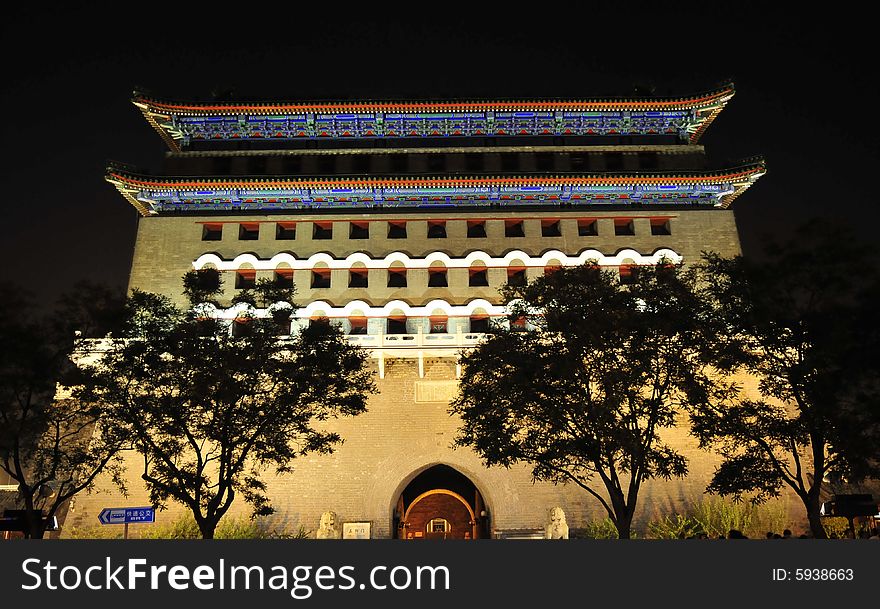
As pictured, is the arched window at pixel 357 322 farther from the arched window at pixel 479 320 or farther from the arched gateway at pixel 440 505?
the arched gateway at pixel 440 505

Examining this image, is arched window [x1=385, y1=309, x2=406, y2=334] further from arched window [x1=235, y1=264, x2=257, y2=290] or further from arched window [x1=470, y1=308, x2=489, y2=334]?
arched window [x1=235, y1=264, x2=257, y2=290]

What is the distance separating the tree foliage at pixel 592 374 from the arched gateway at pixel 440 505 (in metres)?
12.8

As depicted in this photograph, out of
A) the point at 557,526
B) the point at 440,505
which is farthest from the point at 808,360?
the point at 440,505

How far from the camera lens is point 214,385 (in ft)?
54.2

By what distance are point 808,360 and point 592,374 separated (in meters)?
4.78

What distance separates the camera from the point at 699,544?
659cm

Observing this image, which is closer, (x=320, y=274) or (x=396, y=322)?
(x=396, y=322)

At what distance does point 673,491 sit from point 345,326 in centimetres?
1325

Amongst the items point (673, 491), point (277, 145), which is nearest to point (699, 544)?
point (673, 491)

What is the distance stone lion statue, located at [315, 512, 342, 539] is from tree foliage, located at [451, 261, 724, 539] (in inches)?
254

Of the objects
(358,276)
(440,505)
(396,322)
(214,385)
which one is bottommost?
(440,505)

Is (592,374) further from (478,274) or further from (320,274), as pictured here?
(320,274)

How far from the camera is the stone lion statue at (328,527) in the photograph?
68.6ft

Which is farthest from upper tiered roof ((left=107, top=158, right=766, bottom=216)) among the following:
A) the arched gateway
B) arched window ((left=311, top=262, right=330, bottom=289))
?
the arched gateway
